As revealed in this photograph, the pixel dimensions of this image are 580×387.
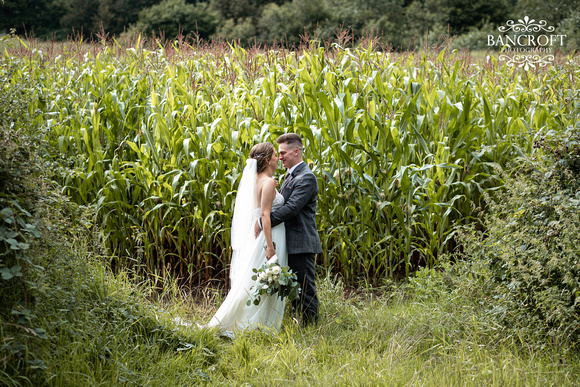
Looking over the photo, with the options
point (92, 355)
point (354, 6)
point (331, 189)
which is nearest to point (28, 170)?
point (92, 355)

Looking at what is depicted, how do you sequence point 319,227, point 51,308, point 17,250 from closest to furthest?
Result: point 17,250, point 51,308, point 319,227

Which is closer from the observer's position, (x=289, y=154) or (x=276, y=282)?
(x=276, y=282)

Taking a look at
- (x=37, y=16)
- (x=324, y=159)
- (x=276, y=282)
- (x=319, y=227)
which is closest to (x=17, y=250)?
(x=276, y=282)

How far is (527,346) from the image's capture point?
319cm

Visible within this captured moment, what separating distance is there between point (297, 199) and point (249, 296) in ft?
2.92

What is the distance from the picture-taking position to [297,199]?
378 centimetres

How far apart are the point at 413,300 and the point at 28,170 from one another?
3.22 metres

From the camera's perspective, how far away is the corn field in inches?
181

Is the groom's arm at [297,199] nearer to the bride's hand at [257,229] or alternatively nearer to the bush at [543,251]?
the bride's hand at [257,229]

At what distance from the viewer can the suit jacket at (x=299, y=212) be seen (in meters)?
3.79

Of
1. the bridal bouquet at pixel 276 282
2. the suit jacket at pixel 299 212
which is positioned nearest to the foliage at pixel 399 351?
the bridal bouquet at pixel 276 282

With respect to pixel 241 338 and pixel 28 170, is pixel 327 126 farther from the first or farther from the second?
pixel 28 170

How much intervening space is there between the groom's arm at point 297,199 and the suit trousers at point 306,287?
1.27 feet

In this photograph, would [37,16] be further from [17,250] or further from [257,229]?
[17,250]
